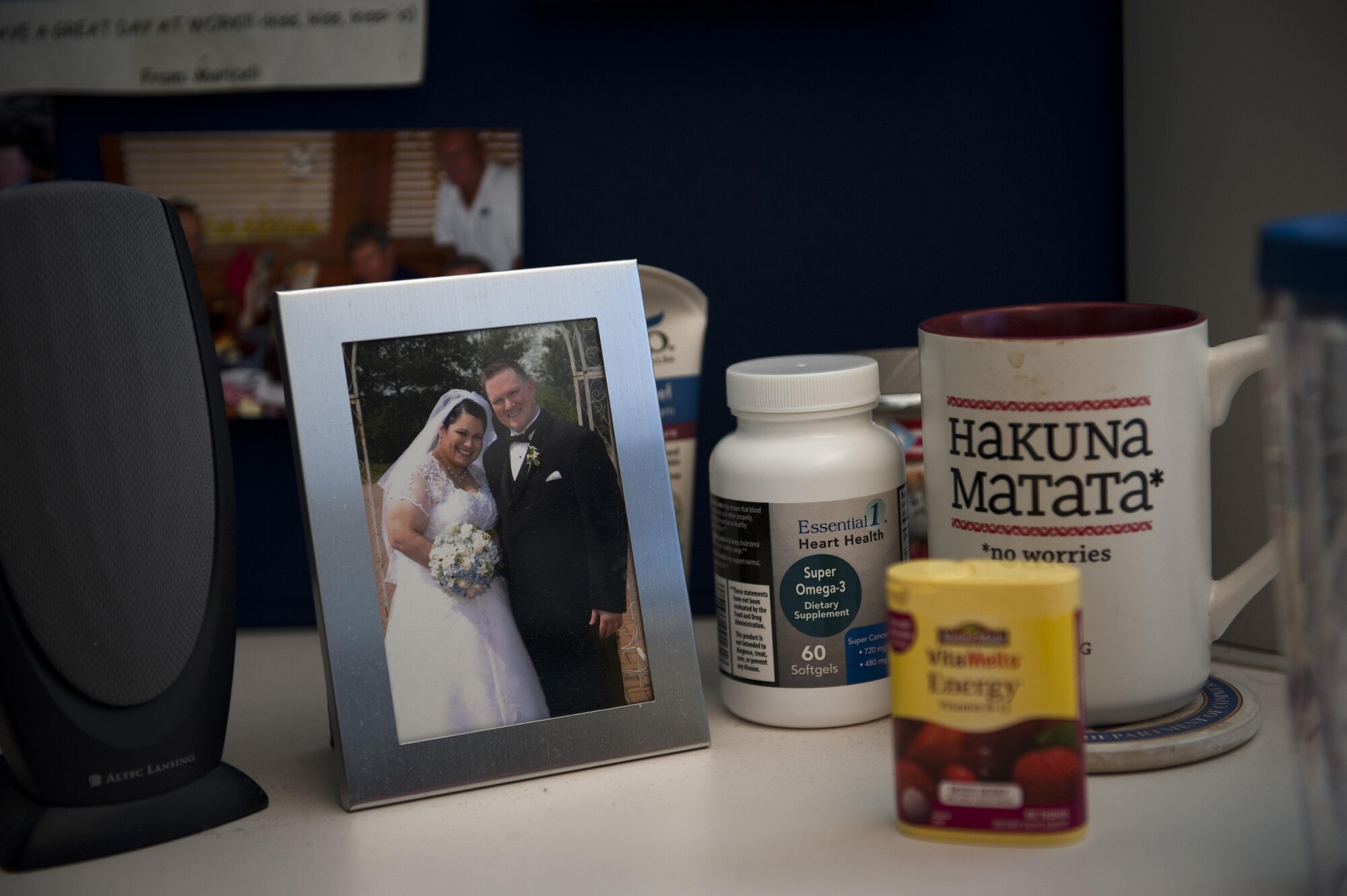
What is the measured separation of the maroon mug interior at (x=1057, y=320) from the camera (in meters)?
0.58

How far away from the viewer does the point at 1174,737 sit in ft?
1.72

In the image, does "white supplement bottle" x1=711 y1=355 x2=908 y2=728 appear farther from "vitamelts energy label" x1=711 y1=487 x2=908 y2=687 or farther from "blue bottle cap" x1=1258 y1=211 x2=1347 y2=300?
"blue bottle cap" x1=1258 y1=211 x2=1347 y2=300

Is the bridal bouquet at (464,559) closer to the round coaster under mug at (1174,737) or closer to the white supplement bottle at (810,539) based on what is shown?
the white supplement bottle at (810,539)

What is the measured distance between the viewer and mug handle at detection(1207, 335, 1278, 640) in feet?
1.76

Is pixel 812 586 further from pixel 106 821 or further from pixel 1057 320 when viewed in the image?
pixel 106 821

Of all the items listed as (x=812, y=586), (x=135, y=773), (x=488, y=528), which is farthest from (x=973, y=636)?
(x=135, y=773)

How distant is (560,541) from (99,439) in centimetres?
20

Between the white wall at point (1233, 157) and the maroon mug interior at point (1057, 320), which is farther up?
the white wall at point (1233, 157)

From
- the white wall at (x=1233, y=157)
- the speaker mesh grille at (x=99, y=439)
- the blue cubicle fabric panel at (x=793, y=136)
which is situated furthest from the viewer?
the blue cubicle fabric panel at (x=793, y=136)

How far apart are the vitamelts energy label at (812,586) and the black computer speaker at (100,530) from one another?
0.25 meters

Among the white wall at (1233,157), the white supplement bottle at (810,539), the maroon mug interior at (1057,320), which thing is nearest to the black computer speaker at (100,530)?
the white supplement bottle at (810,539)

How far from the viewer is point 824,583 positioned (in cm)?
57

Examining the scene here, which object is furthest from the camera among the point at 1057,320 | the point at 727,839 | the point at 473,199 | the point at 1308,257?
the point at 473,199

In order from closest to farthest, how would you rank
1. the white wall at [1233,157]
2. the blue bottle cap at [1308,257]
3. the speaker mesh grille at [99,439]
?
the blue bottle cap at [1308,257] < the speaker mesh grille at [99,439] < the white wall at [1233,157]
